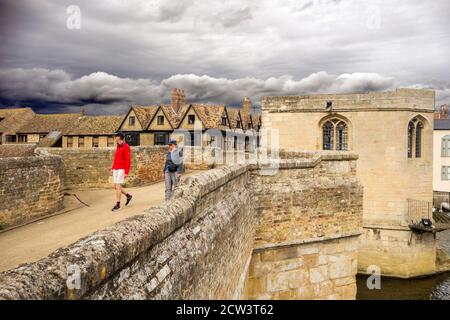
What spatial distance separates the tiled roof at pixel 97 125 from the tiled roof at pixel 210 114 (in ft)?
33.7

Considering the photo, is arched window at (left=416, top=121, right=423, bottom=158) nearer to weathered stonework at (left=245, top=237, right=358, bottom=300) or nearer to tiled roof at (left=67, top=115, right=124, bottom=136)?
weathered stonework at (left=245, top=237, right=358, bottom=300)

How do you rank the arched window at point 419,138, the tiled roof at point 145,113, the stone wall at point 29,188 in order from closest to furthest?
the stone wall at point 29,188 < the arched window at point 419,138 < the tiled roof at point 145,113

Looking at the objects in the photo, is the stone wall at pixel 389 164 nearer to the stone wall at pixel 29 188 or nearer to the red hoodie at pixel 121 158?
the red hoodie at pixel 121 158

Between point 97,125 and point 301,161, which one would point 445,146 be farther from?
point 97,125

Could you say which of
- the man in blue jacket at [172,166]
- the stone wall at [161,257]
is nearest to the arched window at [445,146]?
the man in blue jacket at [172,166]

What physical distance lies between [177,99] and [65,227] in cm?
3168

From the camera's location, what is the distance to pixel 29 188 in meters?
8.38

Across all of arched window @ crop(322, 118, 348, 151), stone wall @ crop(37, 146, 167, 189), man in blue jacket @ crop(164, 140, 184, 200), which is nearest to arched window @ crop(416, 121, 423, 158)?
arched window @ crop(322, 118, 348, 151)

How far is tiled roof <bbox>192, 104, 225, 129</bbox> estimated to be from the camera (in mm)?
34812

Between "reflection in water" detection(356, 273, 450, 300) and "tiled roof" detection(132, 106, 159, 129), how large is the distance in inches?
1036

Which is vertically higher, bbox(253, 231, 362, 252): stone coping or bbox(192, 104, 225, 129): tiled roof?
bbox(192, 104, 225, 129): tiled roof

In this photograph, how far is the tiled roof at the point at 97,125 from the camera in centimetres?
3968

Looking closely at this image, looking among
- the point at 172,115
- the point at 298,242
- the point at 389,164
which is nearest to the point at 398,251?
the point at 389,164

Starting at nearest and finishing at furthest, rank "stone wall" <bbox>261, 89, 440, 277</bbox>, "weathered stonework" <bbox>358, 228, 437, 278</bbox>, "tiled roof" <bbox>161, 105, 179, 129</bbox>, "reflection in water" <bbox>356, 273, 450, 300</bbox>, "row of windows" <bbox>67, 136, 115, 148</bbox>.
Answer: "reflection in water" <bbox>356, 273, 450, 300</bbox>, "stone wall" <bbox>261, 89, 440, 277</bbox>, "weathered stonework" <bbox>358, 228, 437, 278</bbox>, "tiled roof" <bbox>161, 105, 179, 129</bbox>, "row of windows" <bbox>67, 136, 115, 148</bbox>
